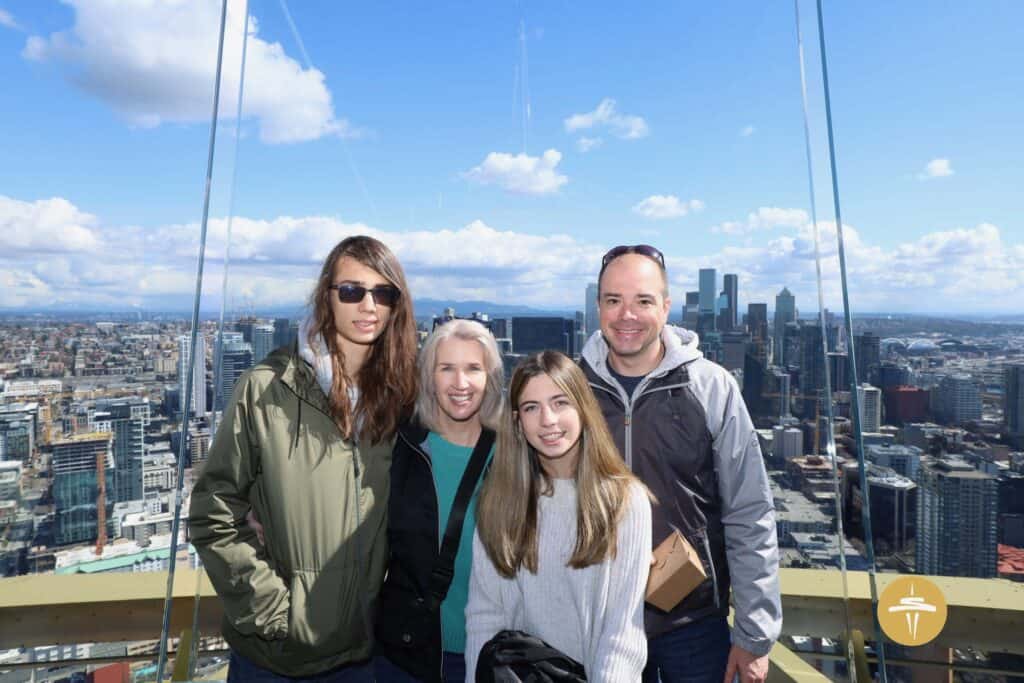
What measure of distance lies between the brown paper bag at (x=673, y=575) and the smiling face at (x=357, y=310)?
1009mm

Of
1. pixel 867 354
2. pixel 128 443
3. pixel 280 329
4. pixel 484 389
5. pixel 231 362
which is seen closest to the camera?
pixel 484 389

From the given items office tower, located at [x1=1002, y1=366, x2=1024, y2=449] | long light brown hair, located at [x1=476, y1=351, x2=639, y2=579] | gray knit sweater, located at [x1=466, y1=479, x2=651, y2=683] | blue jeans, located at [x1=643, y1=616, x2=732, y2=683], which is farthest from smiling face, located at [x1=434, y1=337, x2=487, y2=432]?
office tower, located at [x1=1002, y1=366, x2=1024, y2=449]

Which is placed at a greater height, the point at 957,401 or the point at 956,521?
the point at 957,401

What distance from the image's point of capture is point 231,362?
7.23 feet

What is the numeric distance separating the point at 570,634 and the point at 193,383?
1690mm

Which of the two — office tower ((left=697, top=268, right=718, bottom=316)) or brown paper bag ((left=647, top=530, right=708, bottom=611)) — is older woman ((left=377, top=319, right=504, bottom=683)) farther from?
office tower ((left=697, top=268, right=718, bottom=316))

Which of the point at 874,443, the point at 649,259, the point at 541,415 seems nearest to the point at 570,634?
the point at 541,415

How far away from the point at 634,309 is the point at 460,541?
31.3 inches

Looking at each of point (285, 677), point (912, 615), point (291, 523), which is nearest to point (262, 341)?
point (291, 523)

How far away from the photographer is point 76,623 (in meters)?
2.29

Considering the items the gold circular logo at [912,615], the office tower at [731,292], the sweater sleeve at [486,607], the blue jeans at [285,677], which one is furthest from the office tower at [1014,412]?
the blue jeans at [285,677]

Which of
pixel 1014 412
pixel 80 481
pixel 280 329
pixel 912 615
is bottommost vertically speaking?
pixel 912 615

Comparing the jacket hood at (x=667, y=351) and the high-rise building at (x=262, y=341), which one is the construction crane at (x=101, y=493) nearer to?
the high-rise building at (x=262, y=341)

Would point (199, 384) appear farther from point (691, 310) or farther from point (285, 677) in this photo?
point (691, 310)
